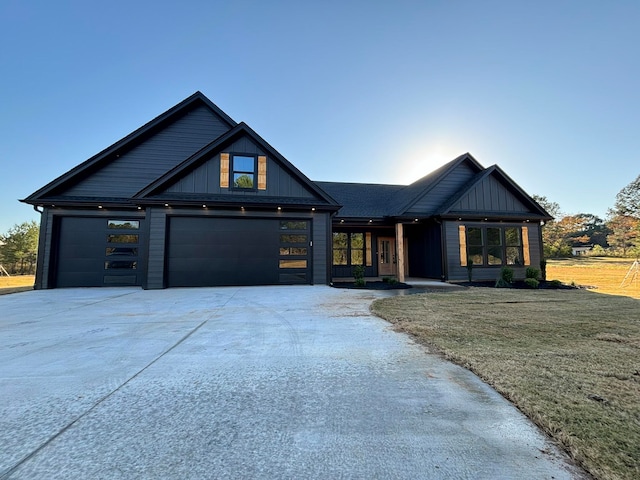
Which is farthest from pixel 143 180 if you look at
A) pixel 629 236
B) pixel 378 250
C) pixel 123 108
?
pixel 629 236

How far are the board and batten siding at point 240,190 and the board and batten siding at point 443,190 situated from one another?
5.26 metres

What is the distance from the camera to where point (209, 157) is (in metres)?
9.64

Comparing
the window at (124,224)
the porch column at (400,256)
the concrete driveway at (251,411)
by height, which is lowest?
the concrete driveway at (251,411)

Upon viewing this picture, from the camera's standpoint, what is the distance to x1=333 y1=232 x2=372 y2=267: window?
1311 cm

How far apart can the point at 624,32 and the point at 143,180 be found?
17.7m

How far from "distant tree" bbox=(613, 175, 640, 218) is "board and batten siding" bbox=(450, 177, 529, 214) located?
3298 centimetres

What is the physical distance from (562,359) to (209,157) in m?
10.3

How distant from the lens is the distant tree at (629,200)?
31.2m

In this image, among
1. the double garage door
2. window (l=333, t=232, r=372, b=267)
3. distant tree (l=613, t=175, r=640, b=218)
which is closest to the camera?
the double garage door

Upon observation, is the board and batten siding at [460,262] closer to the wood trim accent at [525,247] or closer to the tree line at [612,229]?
the wood trim accent at [525,247]

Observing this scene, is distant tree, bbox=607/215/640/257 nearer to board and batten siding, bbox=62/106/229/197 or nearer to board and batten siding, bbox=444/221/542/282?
board and batten siding, bbox=444/221/542/282

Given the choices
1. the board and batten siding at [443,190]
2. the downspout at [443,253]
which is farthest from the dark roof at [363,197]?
the downspout at [443,253]

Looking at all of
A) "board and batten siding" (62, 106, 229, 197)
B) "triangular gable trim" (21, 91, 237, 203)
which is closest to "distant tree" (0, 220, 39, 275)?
"triangular gable trim" (21, 91, 237, 203)

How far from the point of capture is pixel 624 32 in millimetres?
8938
